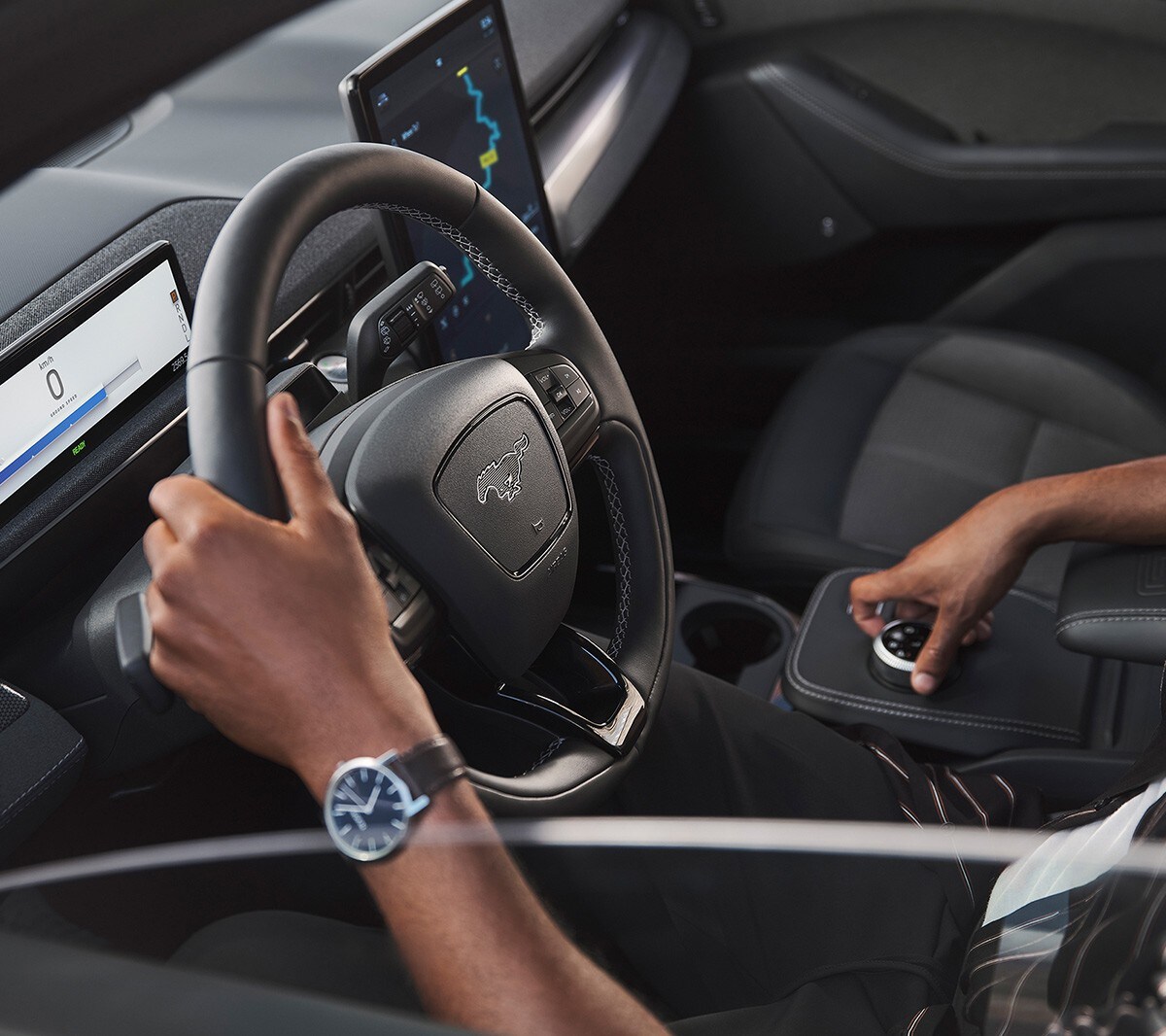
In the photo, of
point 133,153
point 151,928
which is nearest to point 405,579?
point 151,928

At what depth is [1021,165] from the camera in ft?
5.43

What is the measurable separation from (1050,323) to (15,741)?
4.81 ft

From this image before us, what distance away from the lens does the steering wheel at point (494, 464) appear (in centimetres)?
64

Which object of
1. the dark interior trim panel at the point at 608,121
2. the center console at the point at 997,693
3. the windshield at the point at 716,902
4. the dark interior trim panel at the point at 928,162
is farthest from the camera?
the dark interior trim panel at the point at 928,162

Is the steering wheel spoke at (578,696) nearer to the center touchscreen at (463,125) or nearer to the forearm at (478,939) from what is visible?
the forearm at (478,939)

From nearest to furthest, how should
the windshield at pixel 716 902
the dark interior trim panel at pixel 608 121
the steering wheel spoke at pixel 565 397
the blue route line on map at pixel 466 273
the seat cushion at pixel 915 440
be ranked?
the windshield at pixel 716 902 → the steering wheel spoke at pixel 565 397 → the blue route line on map at pixel 466 273 → the seat cushion at pixel 915 440 → the dark interior trim panel at pixel 608 121

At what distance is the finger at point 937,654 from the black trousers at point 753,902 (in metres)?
0.11

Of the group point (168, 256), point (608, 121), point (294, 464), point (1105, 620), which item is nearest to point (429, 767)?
point (294, 464)

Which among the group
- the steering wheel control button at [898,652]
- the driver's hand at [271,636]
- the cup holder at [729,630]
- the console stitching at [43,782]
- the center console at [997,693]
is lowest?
the cup holder at [729,630]

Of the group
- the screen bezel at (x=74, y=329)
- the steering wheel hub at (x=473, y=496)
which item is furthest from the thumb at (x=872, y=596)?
the screen bezel at (x=74, y=329)

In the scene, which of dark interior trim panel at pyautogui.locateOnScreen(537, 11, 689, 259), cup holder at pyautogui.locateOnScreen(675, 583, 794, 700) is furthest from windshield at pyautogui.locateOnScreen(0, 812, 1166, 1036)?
dark interior trim panel at pyautogui.locateOnScreen(537, 11, 689, 259)

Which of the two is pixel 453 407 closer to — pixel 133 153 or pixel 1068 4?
pixel 133 153

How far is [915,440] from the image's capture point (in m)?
1.38

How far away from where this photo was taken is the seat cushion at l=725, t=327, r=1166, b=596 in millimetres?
1304
